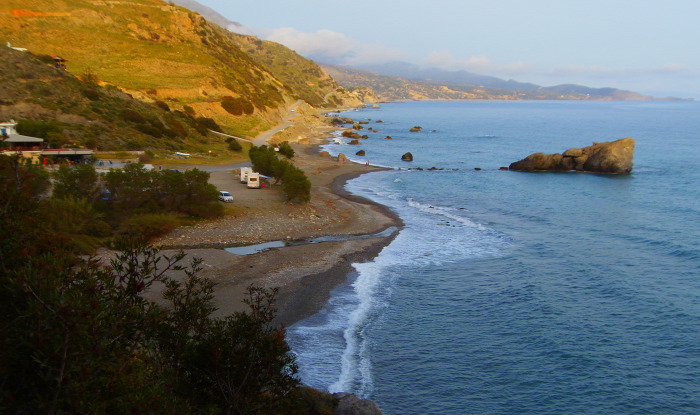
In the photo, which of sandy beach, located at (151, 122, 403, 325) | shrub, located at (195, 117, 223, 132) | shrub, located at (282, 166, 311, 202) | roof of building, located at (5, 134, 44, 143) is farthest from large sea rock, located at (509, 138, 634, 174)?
roof of building, located at (5, 134, 44, 143)

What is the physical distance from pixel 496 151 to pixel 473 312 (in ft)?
257

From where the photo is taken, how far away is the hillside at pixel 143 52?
8394 centimetres

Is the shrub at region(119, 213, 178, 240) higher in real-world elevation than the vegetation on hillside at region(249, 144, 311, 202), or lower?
lower

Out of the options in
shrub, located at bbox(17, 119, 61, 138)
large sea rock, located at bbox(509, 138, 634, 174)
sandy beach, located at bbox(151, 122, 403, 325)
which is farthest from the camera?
large sea rock, located at bbox(509, 138, 634, 174)

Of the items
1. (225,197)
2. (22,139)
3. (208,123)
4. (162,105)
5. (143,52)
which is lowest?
(225,197)

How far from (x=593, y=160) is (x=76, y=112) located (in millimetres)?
71318

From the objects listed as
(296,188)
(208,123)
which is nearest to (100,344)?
(296,188)

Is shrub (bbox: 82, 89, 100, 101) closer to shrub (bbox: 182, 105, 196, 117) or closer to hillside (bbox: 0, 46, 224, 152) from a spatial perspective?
hillside (bbox: 0, 46, 224, 152)

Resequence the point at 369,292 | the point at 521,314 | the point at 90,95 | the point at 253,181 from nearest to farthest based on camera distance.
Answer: the point at 521,314, the point at 369,292, the point at 253,181, the point at 90,95

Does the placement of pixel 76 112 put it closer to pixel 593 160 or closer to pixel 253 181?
pixel 253 181

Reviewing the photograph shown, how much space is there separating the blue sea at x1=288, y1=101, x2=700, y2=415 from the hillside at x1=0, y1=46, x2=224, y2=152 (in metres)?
30.9

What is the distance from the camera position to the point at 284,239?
110 ft

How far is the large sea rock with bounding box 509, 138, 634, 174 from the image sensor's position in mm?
69188

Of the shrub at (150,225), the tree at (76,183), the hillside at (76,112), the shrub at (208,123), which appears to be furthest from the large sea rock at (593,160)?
the tree at (76,183)
